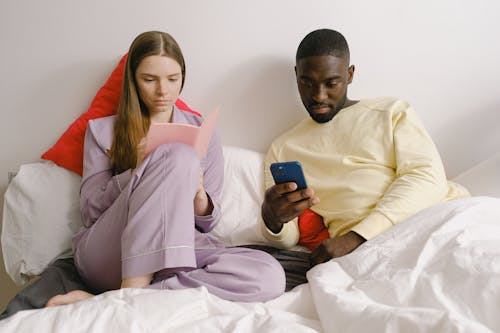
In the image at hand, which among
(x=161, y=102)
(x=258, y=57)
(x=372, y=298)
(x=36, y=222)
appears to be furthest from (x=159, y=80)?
(x=372, y=298)

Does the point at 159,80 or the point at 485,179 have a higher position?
the point at 159,80

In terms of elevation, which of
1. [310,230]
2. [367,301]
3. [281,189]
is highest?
[281,189]

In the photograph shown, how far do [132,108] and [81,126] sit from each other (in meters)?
0.24

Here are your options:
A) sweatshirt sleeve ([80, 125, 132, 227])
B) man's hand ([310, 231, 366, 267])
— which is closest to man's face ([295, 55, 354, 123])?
man's hand ([310, 231, 366, 267])

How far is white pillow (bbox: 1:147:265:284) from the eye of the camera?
128 cm

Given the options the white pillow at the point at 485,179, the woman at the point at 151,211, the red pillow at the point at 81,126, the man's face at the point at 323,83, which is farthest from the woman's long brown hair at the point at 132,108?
the white pillow at the point at 485,179

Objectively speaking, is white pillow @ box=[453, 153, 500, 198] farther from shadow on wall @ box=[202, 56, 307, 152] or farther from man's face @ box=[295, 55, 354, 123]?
shadow on wall @ box=[202, 56, 307, 152]

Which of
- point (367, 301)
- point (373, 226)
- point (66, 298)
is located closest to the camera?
point (367, 301)

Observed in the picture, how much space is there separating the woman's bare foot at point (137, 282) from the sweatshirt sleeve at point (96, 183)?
0.28 m

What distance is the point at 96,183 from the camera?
1.23 metres

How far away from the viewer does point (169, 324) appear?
78 cm

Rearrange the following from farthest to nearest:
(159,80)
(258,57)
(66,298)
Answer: (258,57) < (159,80) < (66,298)

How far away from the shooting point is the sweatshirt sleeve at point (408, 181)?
117 cm

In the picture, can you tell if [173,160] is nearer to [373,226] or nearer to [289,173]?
[289,173]
